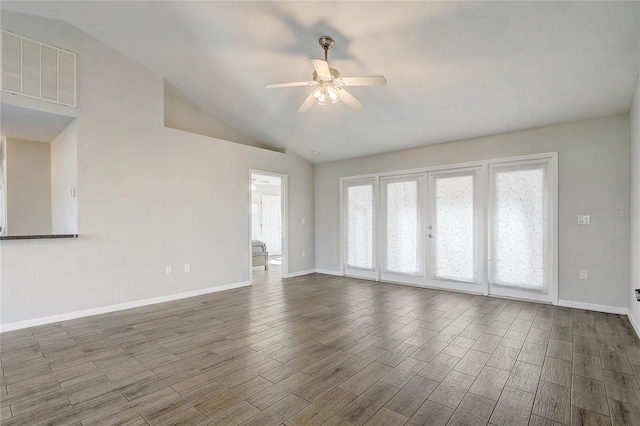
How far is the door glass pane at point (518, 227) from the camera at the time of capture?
439 cm

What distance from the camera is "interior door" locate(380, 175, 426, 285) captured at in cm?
559

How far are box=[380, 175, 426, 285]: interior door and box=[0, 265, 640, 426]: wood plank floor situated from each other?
158 centimetres

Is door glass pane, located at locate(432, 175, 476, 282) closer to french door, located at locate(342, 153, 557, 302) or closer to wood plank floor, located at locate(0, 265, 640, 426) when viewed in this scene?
french door, located at locate(342, 153, 557, 302)

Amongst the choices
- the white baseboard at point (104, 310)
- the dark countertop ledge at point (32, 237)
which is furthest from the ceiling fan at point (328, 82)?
the white baseboard at point (104, 310)

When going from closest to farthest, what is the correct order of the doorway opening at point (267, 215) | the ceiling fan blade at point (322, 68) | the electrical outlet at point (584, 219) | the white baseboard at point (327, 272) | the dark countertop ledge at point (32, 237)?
the ceiling fan blade at point (322, 68)
the dark countertop ledge at point (32, 237)
the electrical outlet at point (584, 219)
the white baseboard at point (327, 272)
the doorway opening at point (267, 215)

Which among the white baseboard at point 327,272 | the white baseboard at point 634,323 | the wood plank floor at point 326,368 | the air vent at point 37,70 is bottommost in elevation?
the white baseboard at point 327,272

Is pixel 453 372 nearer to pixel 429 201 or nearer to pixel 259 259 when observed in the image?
pixel 429 201

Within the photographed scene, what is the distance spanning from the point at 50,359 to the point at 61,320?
4.13 feet

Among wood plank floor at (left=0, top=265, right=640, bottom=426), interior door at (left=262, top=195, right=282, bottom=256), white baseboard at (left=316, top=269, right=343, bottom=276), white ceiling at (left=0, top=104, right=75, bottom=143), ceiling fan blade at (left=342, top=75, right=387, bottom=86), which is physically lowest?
white baseboard at (left=316, top=269, right=343, bottom=276)

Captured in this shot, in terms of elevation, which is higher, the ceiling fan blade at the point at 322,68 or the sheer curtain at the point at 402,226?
the ceiling fan blade at the point at 322,68

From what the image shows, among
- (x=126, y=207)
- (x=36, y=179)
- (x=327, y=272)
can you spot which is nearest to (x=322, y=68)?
(x=126, y=207)

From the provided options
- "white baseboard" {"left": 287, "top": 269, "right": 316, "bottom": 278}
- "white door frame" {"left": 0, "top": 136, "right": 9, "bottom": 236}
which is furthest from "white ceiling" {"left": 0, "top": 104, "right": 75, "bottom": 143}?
"white baseboard" {"left": 287, "top": 269, "right": 316, "bottom": 278}

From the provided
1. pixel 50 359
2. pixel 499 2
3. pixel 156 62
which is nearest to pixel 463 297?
pixel 499 2

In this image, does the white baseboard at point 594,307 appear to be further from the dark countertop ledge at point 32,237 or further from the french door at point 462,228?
the dark countertop ledge at point 32,237
